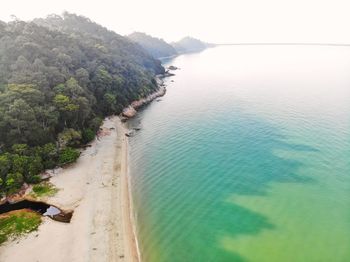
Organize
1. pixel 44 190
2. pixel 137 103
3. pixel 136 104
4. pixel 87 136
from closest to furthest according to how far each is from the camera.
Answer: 1. pixel 44 190
2. pixel 87 136
3. pixel 136 104
4. pixel 137 103

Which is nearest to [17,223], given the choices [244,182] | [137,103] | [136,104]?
[244,182]

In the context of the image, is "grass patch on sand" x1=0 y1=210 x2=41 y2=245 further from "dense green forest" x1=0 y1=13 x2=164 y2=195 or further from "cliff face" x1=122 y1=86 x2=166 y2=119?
"cliff face" x1=122 y1=86 x2=166 y2=119

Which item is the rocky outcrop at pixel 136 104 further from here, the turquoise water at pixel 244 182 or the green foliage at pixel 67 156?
the green foliage at pixel 67 156

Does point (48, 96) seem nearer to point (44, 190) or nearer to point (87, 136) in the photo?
point (87, 136)

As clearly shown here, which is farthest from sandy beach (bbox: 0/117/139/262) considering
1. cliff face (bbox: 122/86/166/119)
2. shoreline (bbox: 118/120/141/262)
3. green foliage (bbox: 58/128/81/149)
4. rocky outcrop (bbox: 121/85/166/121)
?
cliff face (bbox: 122/86/166/119)

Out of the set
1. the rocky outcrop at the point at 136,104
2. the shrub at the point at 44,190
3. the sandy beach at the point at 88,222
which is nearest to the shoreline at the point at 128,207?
the sandy beach at the point at 88,222

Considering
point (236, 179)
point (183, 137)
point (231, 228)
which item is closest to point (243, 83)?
point (183, 137)
